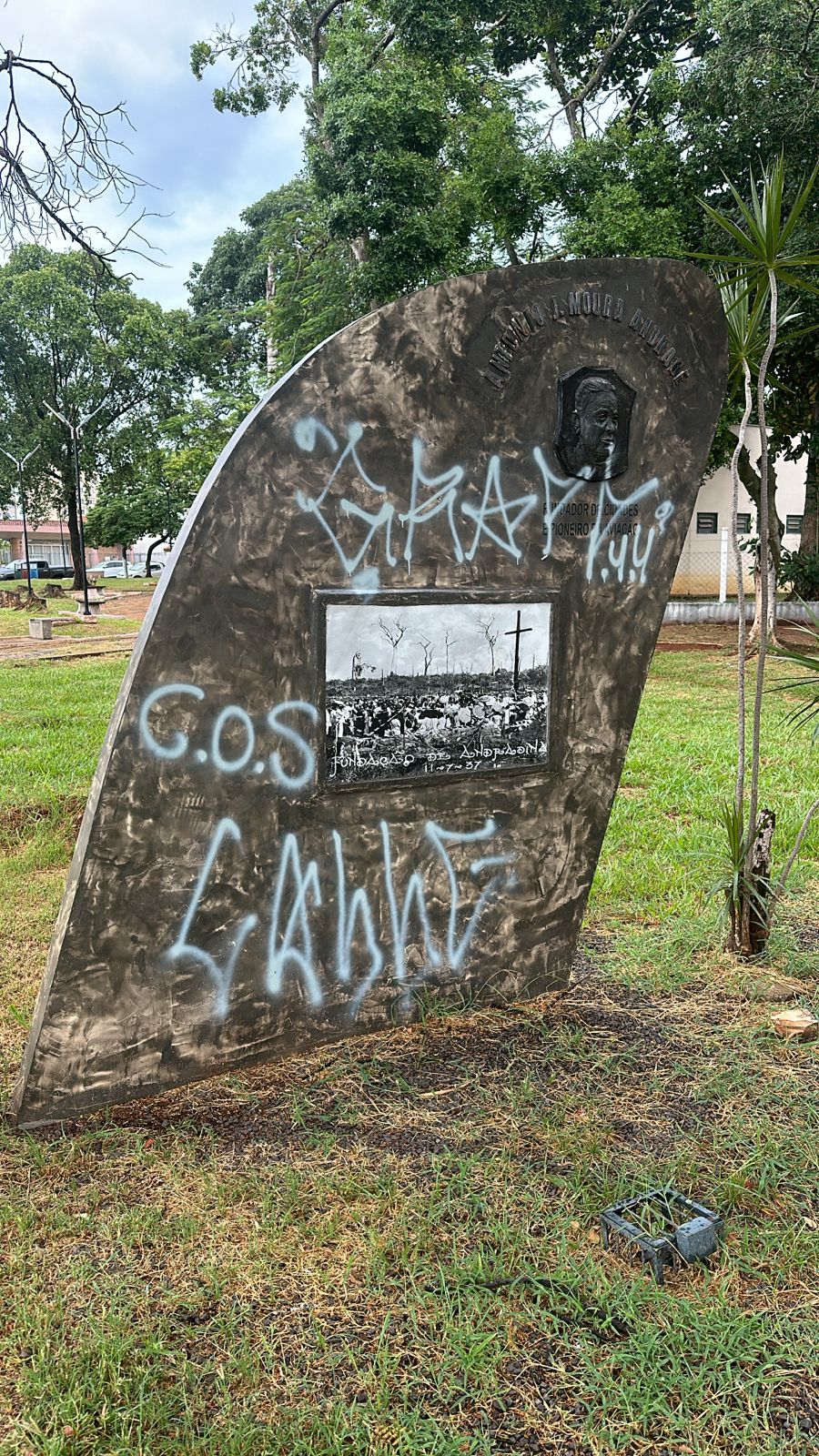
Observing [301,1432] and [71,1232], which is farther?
[71,1232]

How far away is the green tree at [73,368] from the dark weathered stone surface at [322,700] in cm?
2918

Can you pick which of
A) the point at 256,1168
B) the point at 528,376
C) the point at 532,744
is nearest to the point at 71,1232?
the point at 256,1168

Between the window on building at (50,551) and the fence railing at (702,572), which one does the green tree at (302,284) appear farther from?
the window on building at (50,551)

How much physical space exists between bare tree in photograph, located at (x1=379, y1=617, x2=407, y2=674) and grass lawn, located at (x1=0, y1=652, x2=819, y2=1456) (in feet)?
4.34

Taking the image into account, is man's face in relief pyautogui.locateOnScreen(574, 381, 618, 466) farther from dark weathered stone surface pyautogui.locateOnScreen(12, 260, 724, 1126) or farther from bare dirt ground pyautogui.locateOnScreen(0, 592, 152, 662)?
bare dirt ground pyautogui.locateOnScreen(0, 592, 152, 662)

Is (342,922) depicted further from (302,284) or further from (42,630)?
(42,630)

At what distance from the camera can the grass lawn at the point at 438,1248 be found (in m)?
1.99

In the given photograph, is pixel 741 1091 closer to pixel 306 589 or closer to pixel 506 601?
pixel 506 601

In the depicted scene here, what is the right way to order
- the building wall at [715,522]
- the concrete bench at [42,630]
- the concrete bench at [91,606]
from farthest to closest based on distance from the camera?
the building wall at [715,522]
the concrete bench at [91,606]
the concrete bench at [42,630]

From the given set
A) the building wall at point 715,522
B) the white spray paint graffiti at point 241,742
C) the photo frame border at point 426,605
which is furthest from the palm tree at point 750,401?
the building wall at point 715,522

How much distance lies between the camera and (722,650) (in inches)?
600

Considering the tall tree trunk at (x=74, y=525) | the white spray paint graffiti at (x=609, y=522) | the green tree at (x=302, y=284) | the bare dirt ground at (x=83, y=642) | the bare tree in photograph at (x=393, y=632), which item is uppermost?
the green tree at (x=302, y=284)

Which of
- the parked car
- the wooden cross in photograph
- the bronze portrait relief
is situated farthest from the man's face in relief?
the parked car

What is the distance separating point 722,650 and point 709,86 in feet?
23.9
